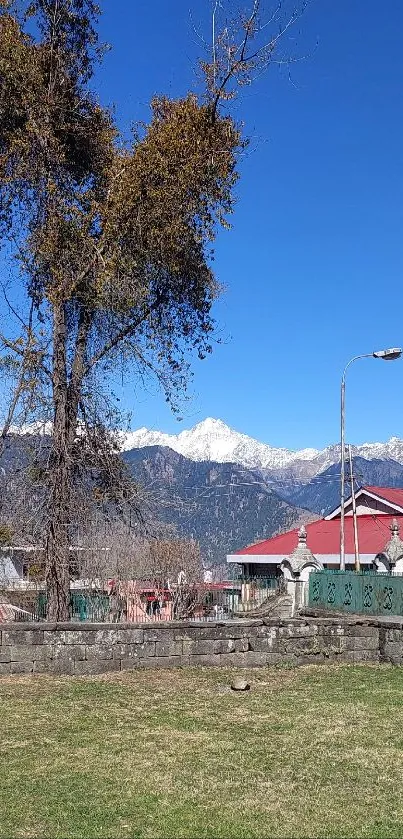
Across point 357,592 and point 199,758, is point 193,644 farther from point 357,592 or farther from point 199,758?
point 357,592

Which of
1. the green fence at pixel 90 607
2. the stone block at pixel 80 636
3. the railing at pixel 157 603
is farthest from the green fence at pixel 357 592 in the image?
the stone block at pixel 80 636

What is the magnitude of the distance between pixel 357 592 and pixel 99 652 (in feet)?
33.2

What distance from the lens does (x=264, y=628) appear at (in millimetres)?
11836

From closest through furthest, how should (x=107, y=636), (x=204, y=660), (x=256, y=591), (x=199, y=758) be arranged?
1. (x=199, y=758)
2. (x=107, y=636)
3. (x=204, y=660)
4. (x=256, y=591)

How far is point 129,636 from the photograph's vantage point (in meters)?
11.3

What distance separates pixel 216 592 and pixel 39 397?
1497cm

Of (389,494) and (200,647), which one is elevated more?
(389,494)

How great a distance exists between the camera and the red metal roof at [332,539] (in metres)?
32.6

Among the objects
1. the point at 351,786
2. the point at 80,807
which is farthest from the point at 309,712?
the point at 80,807

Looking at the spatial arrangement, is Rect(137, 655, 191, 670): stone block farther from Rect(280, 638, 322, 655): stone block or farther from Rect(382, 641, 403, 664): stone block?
Rect(382, 641, 403, 664): stone block

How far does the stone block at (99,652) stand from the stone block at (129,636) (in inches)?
7.4

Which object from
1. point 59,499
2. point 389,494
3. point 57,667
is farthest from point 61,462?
point 389,494

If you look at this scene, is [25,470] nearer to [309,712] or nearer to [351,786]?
[309,712]

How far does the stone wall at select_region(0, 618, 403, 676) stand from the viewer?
35.5 feet
